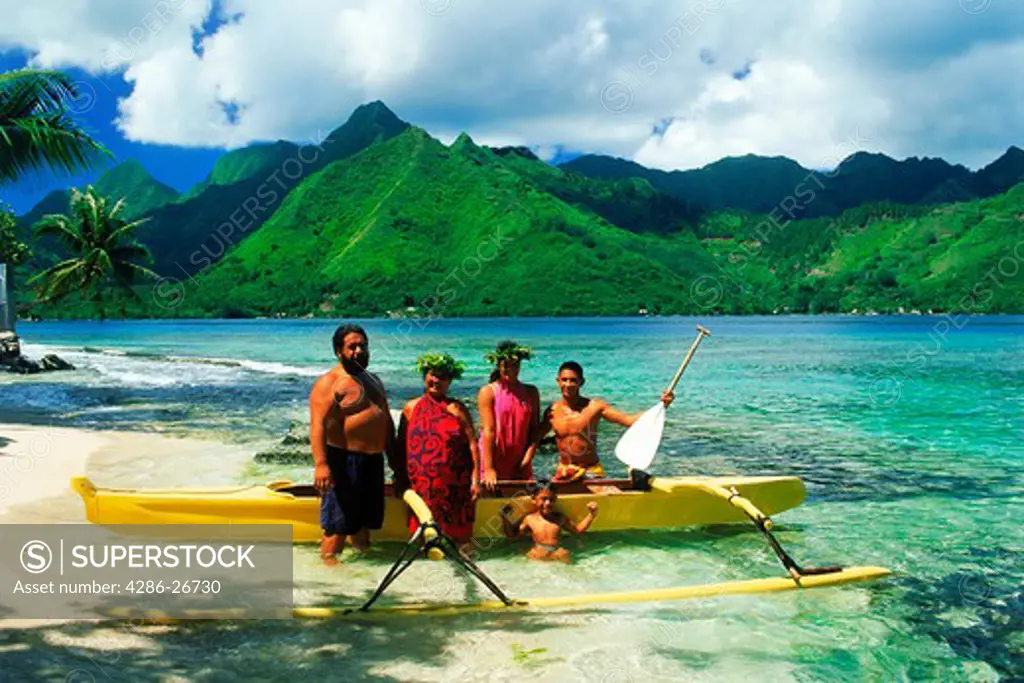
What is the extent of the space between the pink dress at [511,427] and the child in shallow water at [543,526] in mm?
470

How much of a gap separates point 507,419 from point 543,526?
1.08 m

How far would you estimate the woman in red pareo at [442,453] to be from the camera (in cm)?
689

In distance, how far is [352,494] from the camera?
677 centimetres

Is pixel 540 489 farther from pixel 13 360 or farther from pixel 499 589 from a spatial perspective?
pixel 13 360

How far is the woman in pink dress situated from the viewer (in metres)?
7.60

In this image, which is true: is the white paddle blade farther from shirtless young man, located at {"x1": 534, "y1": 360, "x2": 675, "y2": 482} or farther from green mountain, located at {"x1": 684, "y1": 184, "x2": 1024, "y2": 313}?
green mountain, located at {"x1": 684, "y1": 184, "x2": 1024, "y2": 313}

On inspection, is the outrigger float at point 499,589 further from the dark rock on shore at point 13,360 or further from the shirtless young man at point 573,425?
the dark rock on shore at point 13,360

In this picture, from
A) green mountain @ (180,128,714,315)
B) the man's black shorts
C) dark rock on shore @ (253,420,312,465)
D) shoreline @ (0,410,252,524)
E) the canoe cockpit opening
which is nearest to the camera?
the man's black shorts

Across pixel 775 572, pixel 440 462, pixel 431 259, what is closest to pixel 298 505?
pixel 440 462

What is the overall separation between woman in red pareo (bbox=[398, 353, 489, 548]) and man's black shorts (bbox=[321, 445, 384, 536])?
35cm

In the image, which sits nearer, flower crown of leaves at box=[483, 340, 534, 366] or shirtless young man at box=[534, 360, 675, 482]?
flower crown of leaves at box=[483, 340, 534, 366]

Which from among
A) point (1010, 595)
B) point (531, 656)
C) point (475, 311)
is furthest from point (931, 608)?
point (475, 311)

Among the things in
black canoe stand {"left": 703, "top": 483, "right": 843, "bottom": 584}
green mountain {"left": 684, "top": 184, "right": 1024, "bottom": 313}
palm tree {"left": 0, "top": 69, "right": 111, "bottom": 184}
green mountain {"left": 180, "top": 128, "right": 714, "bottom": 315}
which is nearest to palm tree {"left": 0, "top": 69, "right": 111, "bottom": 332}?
palm tree {"left": 0, "top": 69, "right": 111, "bottom": 184}

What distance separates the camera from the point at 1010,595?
22.7 feet
